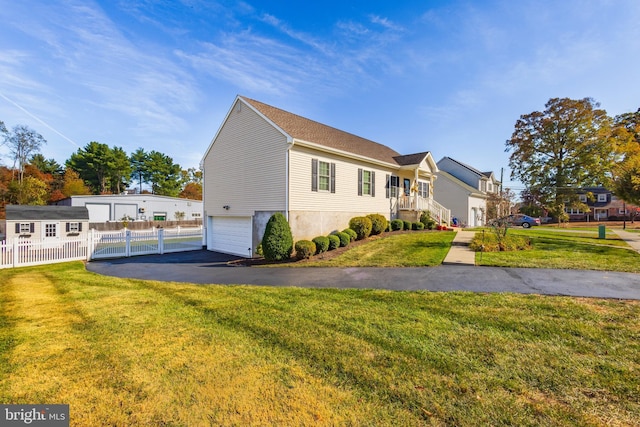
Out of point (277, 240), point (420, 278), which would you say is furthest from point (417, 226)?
point (420, 278)

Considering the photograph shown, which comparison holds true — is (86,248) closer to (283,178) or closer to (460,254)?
(283,178)

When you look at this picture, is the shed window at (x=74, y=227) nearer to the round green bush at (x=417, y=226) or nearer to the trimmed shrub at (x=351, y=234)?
the trimmed shrub at (x=351, y=234)

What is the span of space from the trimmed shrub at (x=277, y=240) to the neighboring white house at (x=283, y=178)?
2.72 ft

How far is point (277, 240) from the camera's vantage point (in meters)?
11.2

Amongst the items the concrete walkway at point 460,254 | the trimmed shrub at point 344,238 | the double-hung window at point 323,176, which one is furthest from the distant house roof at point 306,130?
the concrete walkway at point 460,254

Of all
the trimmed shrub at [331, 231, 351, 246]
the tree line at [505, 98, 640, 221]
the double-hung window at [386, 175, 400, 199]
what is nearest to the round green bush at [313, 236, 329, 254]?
the trimmed shrub at [331, 231, 351, 246]

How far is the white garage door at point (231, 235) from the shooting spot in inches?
560

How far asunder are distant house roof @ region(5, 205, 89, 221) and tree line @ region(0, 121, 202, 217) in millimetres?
20014

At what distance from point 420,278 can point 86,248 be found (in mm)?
14871

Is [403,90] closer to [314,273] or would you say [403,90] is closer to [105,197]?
[314,273]

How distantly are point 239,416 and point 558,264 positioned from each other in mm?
10735

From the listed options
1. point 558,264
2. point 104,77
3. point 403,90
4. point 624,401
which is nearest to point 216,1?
point 104,77

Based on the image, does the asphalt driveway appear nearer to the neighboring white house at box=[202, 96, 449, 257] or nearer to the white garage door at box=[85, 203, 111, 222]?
the neighboring white house at box=[202, 96, 449, 257]

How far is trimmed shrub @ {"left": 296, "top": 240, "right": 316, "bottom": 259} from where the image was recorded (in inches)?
443
